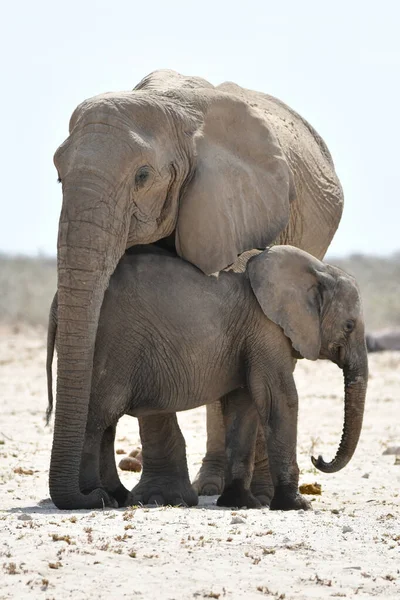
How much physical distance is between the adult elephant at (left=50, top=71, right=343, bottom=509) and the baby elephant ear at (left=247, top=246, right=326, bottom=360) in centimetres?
32

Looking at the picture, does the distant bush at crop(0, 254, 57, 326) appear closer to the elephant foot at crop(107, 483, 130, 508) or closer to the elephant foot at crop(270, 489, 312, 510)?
the elephant foot at crop(107, 483, 130, 508)

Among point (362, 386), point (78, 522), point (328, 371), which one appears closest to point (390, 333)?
point (328, 371)

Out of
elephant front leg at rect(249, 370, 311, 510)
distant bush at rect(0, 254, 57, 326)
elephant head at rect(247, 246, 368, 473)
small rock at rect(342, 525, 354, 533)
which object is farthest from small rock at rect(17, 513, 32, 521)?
distant bush at rect(0, 254, 57, 326)

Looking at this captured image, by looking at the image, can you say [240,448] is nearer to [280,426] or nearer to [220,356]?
[280,426]

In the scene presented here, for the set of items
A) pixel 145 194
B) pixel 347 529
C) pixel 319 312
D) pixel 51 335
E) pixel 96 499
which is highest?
pixel 145 194

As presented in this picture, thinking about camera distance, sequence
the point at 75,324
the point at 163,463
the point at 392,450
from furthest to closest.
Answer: the point at 392,450 → the point at 163,463 → the point at 75,324

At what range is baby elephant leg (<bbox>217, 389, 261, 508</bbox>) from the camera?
29.9 ft

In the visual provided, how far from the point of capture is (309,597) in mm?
6242

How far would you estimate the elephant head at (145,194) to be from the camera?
8289 millimetres

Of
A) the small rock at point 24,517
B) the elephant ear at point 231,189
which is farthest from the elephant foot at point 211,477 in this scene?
the small rock at point 24,517

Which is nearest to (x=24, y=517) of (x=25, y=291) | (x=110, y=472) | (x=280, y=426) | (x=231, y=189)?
(x=110, y=472)

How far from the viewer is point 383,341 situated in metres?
22.3

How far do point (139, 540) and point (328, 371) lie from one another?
1273cm

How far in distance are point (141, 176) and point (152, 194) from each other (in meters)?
0.20
